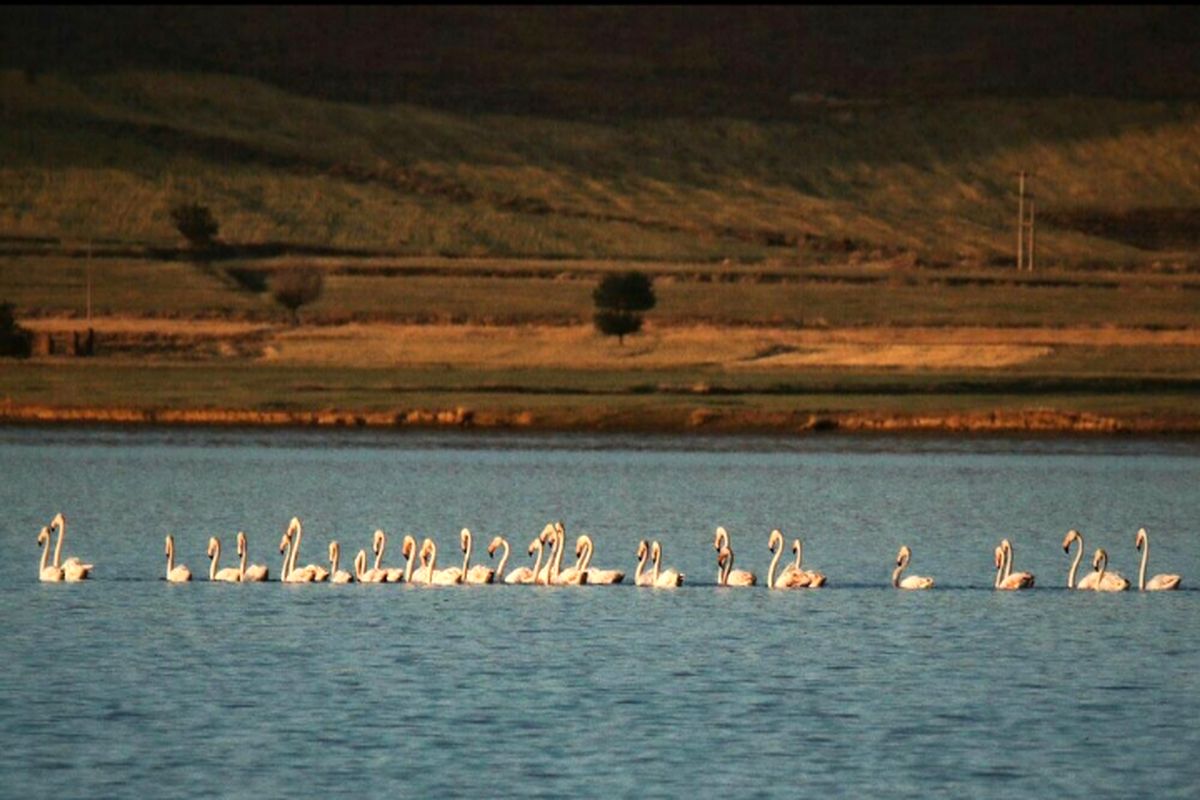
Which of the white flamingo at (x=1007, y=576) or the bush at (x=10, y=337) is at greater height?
the bush at (x=10, y=337)

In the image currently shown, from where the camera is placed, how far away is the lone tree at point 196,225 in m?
126

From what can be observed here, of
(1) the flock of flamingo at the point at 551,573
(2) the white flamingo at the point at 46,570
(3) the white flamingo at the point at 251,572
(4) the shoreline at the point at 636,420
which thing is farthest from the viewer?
(4) the shoreline at the point at 636,420

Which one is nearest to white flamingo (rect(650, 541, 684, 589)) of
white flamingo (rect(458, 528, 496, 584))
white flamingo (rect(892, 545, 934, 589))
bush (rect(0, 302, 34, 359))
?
white flamingo (rect(458, 528, 496, 584))

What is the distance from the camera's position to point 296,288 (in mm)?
107562

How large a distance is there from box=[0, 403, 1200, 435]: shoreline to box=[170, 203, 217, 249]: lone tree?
173 feet

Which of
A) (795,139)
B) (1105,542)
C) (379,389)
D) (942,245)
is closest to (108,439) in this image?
(379,389)

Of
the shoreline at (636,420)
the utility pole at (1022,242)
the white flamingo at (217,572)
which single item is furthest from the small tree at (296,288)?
the white flamingo at (217,572)

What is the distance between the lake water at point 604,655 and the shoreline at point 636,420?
13.1 m

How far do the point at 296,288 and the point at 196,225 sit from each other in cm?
2028

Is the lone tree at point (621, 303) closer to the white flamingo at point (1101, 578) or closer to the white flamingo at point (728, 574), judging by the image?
the white flamingo at point (728, 574)

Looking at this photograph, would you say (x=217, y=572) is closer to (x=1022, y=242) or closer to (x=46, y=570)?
(x=46, y=570)

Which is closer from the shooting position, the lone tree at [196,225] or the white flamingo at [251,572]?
the white flamingo at [251,572]

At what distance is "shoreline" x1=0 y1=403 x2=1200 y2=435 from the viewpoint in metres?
70.7

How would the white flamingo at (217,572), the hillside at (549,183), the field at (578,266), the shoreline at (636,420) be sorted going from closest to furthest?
the white flamingo at (217,572) < the shoreline at (636,420) < the field at (578,266) < the hillside at (549,183)
